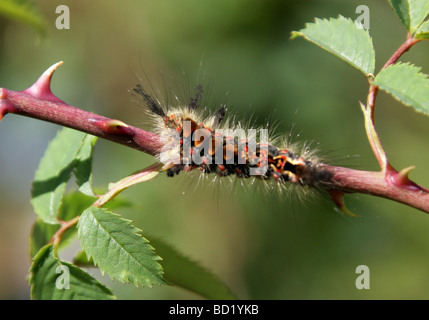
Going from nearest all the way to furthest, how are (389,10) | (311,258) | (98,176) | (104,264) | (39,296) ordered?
(104,264) < (39,296) < (311,258) < (389,10) < (98,176)

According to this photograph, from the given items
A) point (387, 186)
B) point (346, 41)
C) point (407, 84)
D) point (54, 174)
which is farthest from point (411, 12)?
point (54, 174)

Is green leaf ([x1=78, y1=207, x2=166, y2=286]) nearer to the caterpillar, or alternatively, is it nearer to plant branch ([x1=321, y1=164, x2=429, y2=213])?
the caterpillar

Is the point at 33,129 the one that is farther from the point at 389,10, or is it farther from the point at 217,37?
the point at 389,10

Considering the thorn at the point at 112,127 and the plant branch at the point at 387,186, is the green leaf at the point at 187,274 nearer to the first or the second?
the thorn at the point at 112,127

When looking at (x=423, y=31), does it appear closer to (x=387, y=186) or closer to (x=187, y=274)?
(x=387, y=186)

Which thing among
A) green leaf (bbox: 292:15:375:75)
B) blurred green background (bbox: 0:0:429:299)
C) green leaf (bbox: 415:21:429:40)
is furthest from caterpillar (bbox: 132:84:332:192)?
blurred green background (bbox: 0:0:429:299)

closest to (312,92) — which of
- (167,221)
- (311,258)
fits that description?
(311,258)
